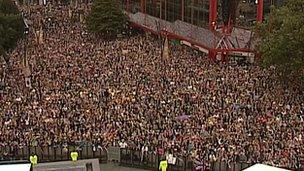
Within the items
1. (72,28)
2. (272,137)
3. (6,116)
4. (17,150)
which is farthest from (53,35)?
(272,137)

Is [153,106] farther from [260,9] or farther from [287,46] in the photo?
[260,9]

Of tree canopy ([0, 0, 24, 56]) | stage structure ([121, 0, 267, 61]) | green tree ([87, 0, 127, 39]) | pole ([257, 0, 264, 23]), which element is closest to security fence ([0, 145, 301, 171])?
tree canopy ([0, 0, 24, 56])

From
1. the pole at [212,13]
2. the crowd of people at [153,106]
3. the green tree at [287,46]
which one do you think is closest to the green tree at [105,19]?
the crowd of people at [153,106]

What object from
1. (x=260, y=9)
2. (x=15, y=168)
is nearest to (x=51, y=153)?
(x=15, y=168)

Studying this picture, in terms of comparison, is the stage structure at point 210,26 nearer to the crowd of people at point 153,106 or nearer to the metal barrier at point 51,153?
the crowd of people at point 153,106

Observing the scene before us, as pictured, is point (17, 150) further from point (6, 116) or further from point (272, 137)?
point (272, 137)
